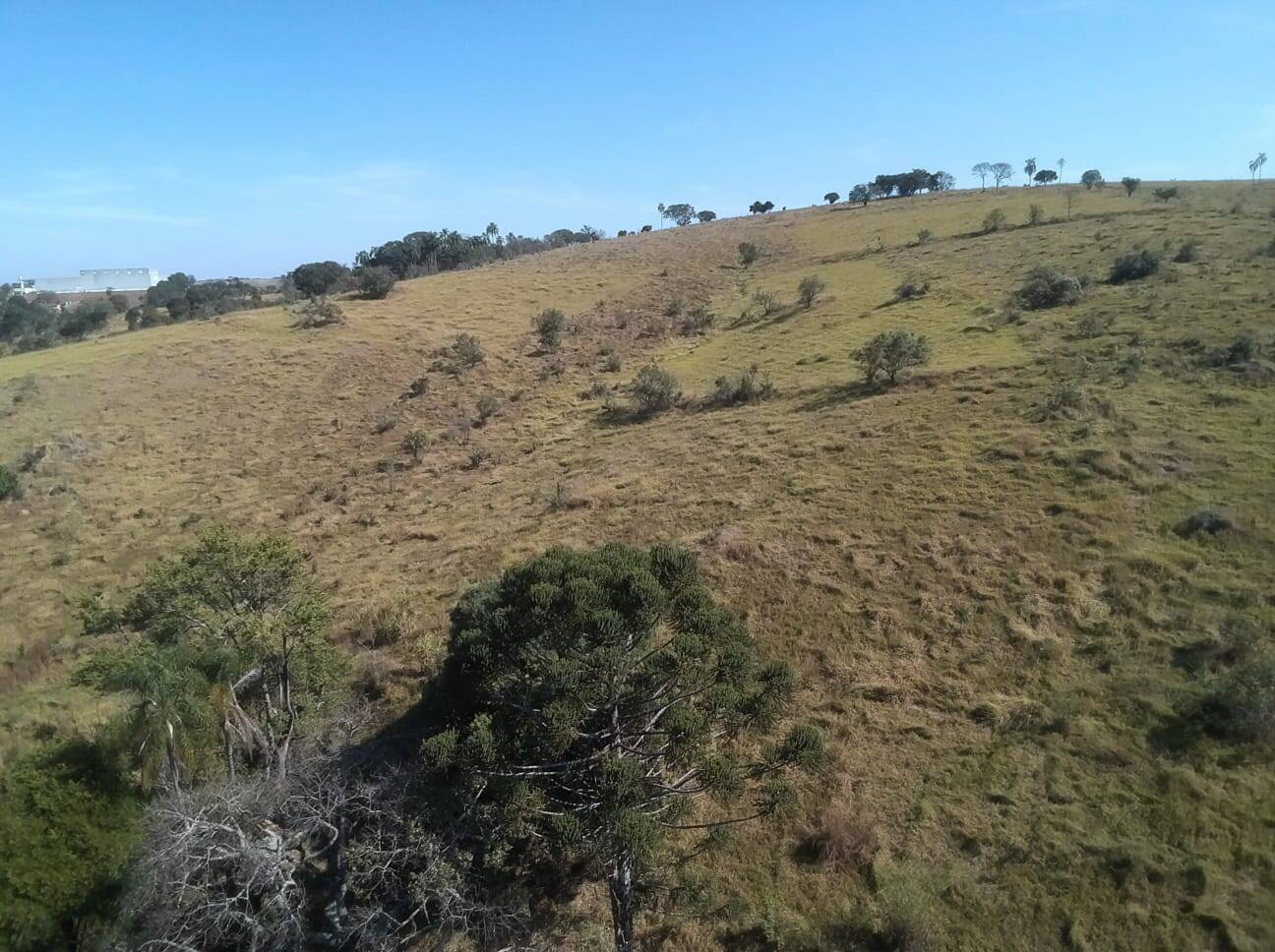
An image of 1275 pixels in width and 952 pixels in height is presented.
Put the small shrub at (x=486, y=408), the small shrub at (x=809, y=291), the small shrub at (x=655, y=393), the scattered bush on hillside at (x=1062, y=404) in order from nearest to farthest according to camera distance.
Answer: the scattered bush on hillside at (x=1062, y=404) < the small shrub at (x=655, y=393) < the small shrub at (x=486, y=408) < the small shrub at (x=809, y=291)

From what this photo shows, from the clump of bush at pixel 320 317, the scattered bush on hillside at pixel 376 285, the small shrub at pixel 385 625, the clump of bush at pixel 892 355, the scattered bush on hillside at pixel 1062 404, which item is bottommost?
the small shrub at pixel 385 625

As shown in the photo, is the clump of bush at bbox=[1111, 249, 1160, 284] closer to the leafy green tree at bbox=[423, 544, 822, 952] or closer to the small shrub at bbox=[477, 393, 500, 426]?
the small shrub at bbox=[477, 393, 500, 426]

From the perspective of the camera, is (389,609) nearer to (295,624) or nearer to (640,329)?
(295,624)

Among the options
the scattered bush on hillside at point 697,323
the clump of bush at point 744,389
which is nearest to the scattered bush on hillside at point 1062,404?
the clump of bush at point 744,389

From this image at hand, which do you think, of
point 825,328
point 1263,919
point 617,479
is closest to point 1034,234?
point 825,328

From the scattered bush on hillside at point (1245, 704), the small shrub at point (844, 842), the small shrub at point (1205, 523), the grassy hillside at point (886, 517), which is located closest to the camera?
the grassy hillside at point (886, 517)

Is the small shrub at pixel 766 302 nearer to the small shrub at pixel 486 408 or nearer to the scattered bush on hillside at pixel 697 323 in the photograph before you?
the scattered bush on hillside at pixel 697 323

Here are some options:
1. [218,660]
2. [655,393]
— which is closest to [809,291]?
[655,393]
